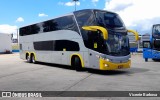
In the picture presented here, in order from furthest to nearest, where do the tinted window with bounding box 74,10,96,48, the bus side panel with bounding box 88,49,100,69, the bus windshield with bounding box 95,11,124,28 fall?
the tinted window with bounding box 74,10,96,48 → the bus windshield with bounding box 95,11,124,28 → the bus side panel with bounding box 88,49,100,69

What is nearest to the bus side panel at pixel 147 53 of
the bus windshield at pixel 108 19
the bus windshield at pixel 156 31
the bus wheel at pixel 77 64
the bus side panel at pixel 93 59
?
the bus windshield at pixel 156 31

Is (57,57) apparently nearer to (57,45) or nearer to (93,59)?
(57,45)

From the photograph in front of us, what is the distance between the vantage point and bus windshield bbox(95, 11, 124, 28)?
46.7 feet

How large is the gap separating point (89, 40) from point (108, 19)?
1.67 meters

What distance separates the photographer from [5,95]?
342 inches

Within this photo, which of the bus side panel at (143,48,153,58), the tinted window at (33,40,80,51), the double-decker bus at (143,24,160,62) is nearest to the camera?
the tinted window at (33,40,80,51)

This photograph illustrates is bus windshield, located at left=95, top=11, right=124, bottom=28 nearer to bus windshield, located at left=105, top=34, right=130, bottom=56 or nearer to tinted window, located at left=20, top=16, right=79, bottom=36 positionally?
bus windshield, located at left=105, top=34, right=130, bottom=56

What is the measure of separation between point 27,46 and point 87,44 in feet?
33.5

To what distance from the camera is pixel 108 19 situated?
14758mm

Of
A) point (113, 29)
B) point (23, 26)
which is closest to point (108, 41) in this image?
point (113, 29)

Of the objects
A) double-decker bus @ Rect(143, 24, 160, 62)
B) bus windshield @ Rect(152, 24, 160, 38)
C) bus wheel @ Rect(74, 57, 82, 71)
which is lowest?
bus wheel @ Rect(74, 57, 82, 71)

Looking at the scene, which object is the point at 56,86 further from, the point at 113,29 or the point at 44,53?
the point at 44,53

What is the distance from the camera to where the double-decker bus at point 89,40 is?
1384cm

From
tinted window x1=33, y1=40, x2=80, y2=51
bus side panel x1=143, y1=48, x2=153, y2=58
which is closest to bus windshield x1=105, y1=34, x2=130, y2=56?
tinted window x1=33, y1=40, x2=80, y2=51
